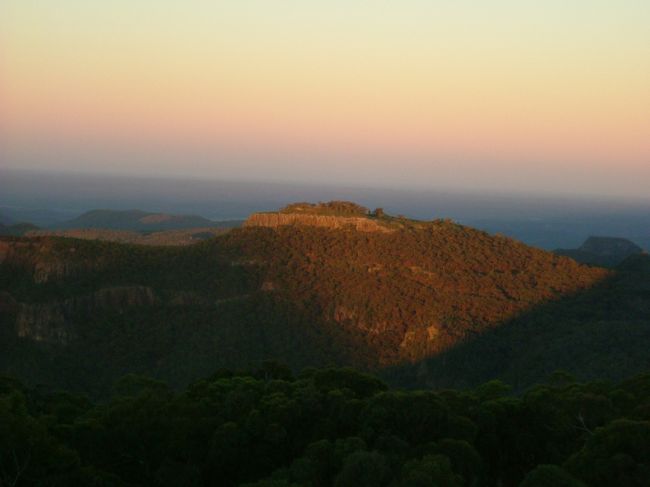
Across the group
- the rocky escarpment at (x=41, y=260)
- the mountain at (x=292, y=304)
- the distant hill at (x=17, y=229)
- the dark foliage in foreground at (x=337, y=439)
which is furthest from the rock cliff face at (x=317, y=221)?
the distant hill at (x=17, y=229)

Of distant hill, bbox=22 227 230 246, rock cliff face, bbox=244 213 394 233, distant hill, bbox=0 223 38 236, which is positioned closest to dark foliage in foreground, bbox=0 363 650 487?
rock cliff face, bbox=244 213 394 233

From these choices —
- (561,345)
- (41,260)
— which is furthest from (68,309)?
(561,345)

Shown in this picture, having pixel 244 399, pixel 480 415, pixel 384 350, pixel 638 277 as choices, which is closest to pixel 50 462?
pixel 244 399

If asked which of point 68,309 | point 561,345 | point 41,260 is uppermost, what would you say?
point 41,260

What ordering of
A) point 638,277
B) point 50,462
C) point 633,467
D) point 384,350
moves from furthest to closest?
point 638,277
point 384,350
point 50,462
point 633,467

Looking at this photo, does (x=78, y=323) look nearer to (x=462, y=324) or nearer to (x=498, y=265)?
(x=462, y=324)

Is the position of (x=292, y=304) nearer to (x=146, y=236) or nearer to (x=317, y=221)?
(x=317, y=221)
